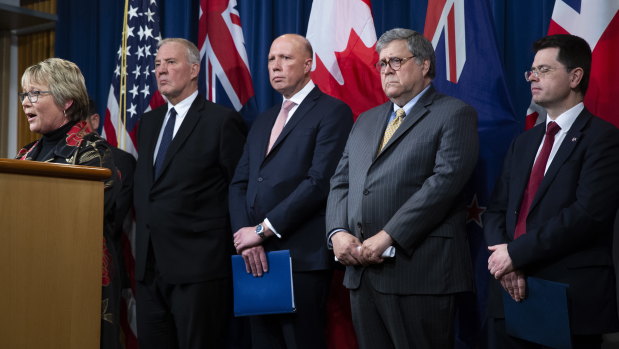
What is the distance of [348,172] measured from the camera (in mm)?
3188

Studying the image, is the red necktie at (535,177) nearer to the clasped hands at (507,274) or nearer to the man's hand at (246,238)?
the clasped hands at (507,274)

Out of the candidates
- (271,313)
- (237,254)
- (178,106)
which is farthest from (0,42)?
(271,313)

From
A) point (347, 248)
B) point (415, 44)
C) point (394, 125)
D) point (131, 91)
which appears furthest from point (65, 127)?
point (131, 91)

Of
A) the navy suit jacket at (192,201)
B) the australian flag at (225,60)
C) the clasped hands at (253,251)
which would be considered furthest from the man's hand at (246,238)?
the australian flag at (225,60)

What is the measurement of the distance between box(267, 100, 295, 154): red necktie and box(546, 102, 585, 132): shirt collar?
4.15 feet

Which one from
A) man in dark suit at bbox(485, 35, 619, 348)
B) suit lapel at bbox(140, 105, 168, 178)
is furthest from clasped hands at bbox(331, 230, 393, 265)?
suit lapel at bbox(140, 105, 168, 178)

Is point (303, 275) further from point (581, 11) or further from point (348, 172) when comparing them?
point (581, 11)

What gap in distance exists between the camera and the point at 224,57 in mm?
4441

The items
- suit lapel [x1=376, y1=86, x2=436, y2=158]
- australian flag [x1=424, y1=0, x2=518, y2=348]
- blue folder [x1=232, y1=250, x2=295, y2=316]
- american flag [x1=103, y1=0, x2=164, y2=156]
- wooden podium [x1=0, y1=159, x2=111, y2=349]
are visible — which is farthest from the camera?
american flag [x1=103, y1=0, x2=164, y2=156]

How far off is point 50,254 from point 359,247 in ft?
4.02

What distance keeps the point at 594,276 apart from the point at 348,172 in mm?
1066

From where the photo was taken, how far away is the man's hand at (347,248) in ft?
9.50

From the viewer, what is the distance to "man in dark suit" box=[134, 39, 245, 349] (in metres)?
3.64

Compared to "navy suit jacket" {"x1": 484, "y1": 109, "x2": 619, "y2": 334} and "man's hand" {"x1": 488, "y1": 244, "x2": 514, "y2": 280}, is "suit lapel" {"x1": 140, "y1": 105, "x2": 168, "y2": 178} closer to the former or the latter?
"man's hand" {"x1": 488, "y1": 244, "x2": 514, "y2": 280}
